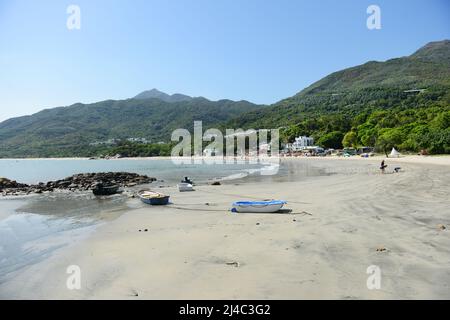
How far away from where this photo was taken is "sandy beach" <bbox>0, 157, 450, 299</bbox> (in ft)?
22.8

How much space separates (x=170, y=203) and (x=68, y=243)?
964 cm

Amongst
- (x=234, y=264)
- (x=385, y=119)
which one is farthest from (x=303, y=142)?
(x=234, y=264)

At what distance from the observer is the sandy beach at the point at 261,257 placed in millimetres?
6949

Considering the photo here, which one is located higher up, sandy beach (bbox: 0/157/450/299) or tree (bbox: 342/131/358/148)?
tree (bbox: 342/131/358/148)

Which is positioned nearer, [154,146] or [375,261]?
[375,261]

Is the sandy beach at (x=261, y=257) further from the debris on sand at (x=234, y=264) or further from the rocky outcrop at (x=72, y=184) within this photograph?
the rocky outcrop at (x=72, y=184)

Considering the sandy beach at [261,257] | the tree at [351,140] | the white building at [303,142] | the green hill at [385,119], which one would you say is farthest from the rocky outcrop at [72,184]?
the white building at [303,142]

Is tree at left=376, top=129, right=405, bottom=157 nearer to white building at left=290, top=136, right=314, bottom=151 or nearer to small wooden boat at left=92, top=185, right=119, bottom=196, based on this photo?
white building at left=290, top=136, right=314, bottom=151

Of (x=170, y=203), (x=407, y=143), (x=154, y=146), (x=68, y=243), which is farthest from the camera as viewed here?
(x=154, y=146)

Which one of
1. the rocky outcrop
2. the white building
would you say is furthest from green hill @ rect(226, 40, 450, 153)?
the rocky outcrop

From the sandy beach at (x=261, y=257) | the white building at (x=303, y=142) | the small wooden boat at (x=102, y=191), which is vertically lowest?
the small wooden boat at (x=102, y=191)
